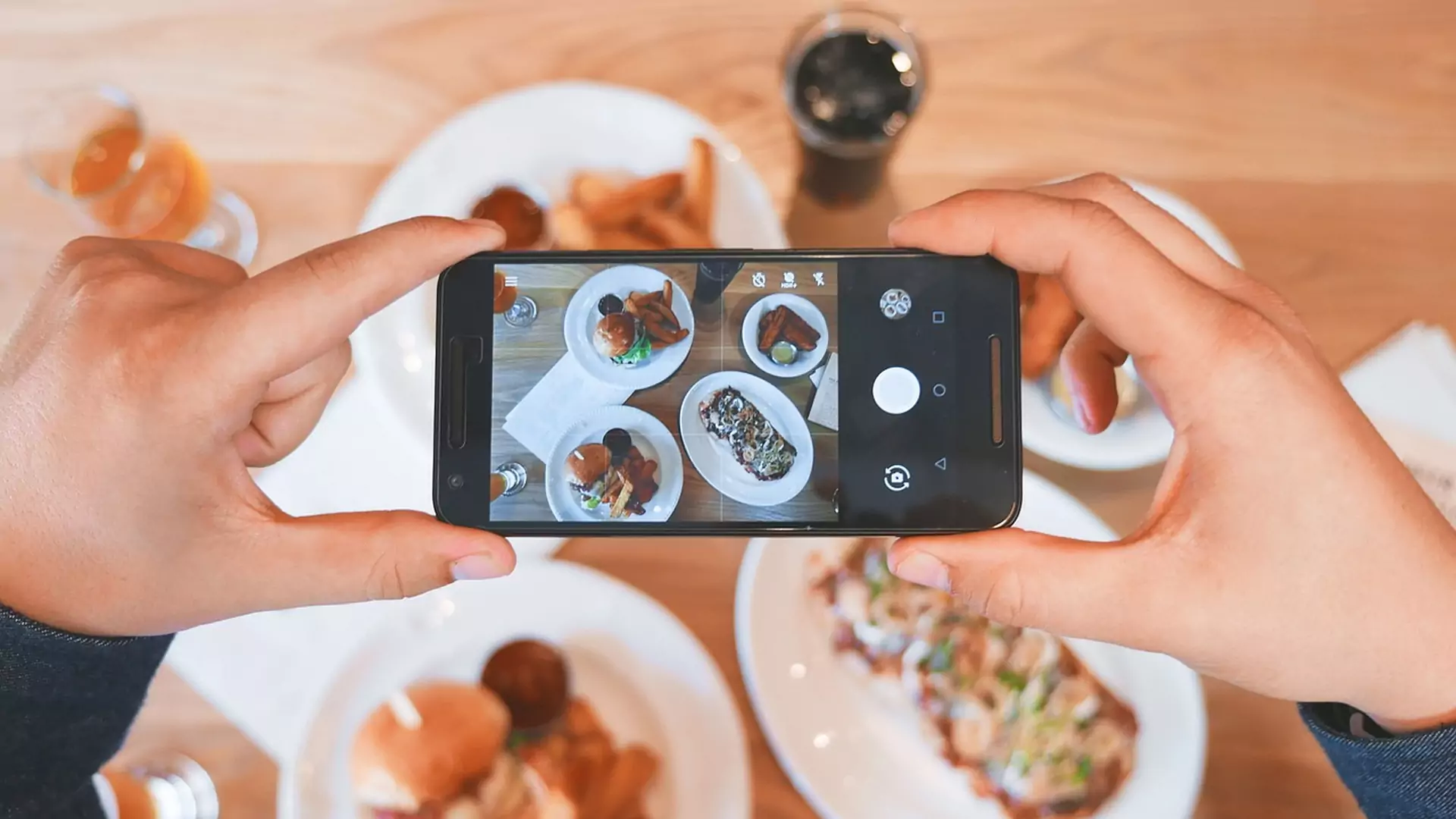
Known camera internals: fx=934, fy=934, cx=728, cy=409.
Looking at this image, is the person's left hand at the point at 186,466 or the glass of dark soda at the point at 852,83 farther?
the glass of dark soda at the point at 852,83

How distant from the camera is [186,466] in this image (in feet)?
1.71

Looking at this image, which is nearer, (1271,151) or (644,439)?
(644,439)

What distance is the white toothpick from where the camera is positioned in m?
0.75

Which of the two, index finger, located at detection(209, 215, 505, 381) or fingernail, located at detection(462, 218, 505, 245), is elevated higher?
fingernail, located at detection(462, 218, 505, 245)

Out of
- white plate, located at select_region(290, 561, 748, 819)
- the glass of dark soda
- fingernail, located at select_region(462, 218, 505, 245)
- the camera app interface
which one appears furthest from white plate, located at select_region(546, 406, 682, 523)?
the glass of dark soda

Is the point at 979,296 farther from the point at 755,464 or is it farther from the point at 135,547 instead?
the point at 135,547

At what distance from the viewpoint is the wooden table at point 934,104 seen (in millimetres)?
835

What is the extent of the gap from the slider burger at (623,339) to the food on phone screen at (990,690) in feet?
1.08

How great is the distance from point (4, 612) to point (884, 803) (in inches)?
24.8

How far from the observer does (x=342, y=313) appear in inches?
21.0

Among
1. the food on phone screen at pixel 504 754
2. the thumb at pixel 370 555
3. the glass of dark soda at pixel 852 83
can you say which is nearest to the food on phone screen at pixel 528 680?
the food on phone screen at pixel 504 754

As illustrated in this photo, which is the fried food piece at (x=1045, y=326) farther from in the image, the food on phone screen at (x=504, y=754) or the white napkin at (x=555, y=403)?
the food on phone screen at (x=504, y=754)

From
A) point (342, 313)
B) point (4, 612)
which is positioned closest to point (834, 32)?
point (342, 313)

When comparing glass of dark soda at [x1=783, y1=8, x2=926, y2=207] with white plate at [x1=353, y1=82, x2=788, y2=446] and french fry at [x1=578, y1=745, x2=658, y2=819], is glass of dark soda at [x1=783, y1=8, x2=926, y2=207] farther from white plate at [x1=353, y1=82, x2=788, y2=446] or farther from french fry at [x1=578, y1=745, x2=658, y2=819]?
french fry at [x1=578, y1=745, x2=658, y2=819]
